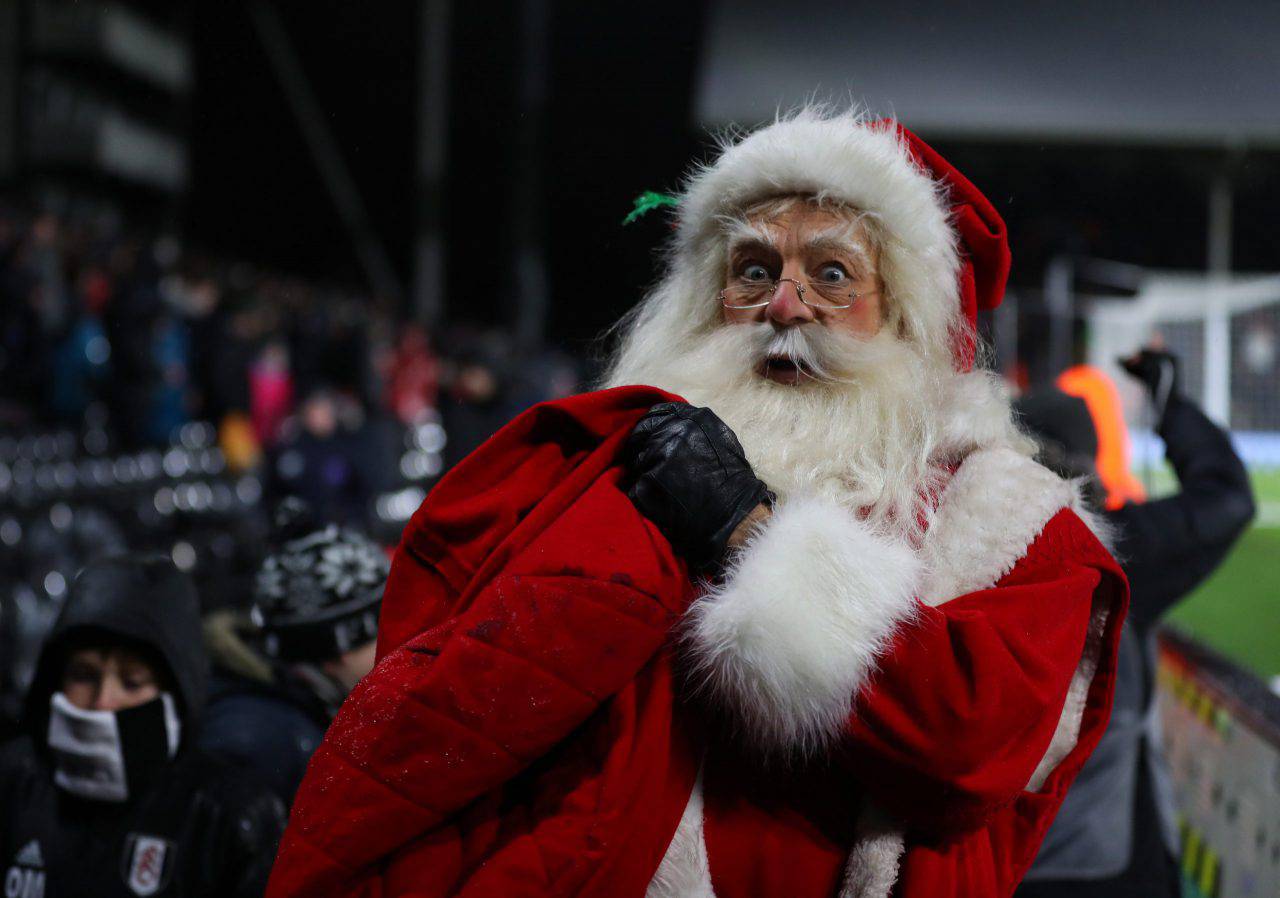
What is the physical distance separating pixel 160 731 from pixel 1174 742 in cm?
306

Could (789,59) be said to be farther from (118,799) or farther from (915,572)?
(118,799)

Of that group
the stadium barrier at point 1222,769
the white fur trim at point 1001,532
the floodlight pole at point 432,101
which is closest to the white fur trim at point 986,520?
the white fur trim at point 1001,532

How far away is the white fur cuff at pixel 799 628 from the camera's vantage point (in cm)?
125

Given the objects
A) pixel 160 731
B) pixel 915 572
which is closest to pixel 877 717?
pixel 915 572

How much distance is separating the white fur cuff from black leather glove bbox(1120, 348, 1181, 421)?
66.5 inches

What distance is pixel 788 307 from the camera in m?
1.52

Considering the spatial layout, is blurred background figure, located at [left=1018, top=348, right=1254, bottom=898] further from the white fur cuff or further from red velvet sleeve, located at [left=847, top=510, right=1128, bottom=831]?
the white fur cuff

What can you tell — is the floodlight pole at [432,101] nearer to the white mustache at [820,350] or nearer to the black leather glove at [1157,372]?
the black leather glove at [1157,372]

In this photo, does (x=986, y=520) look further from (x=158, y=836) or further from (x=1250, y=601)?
(x=1250, y=601)

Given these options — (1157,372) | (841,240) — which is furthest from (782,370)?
(1157,372)

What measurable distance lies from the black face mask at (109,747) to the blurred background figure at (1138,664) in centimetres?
173

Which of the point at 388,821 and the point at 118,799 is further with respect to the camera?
the point at 118,799

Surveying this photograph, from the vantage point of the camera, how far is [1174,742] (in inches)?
146

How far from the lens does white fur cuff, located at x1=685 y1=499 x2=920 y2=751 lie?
4.09ft
